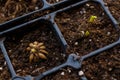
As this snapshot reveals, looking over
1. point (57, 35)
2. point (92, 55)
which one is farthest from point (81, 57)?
point (57, 35)

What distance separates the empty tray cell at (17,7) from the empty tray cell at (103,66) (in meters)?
0.37

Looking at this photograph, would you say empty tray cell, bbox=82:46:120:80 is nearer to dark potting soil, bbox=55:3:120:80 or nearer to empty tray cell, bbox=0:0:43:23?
dark potting soil, bbox=55:3:120:80

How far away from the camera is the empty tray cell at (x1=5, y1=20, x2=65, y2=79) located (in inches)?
45.5

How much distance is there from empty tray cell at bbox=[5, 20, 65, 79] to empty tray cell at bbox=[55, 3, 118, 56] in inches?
2.1

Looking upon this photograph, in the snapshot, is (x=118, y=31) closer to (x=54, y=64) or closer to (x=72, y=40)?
(x=72, y=40)

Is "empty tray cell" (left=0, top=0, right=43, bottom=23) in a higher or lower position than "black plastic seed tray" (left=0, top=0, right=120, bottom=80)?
higher

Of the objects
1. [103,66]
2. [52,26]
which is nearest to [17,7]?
[52,26]

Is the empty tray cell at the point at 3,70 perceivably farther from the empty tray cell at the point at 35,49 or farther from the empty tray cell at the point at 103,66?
the empty tray cell at the point at 103,66

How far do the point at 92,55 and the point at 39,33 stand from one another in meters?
0.25

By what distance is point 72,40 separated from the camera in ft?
3.95

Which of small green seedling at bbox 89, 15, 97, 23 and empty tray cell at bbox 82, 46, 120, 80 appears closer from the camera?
empty tray cell at bbox 82, 46, 120, 80

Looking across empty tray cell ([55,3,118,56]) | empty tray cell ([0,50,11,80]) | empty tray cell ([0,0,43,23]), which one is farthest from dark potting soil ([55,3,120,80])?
empty tray cell ([0,50,11,80])

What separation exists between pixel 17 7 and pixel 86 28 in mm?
319

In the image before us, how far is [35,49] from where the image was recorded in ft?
3.86
